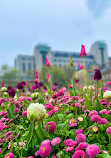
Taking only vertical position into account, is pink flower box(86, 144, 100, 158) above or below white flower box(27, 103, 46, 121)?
below

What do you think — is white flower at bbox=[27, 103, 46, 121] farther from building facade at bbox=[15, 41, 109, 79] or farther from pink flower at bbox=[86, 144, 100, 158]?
building facade at bbox=[15, 41, 109, 79]

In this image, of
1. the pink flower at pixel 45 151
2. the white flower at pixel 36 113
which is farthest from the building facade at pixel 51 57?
the pink flower at pixel 45 151

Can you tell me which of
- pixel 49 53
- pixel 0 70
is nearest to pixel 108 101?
pixel 0 70

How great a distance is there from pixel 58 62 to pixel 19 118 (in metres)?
74.2

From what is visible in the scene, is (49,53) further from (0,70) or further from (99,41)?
(0,70)

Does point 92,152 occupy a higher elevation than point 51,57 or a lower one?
lower

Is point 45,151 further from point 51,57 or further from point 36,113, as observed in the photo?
point 51,57

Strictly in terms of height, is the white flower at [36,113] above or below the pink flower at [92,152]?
above

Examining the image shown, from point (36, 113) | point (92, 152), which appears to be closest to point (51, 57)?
point (36, 113)

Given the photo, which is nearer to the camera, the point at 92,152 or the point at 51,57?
the point at 92,152

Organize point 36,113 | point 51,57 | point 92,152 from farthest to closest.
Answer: point 51,57 → point 36,113 → point 92,152

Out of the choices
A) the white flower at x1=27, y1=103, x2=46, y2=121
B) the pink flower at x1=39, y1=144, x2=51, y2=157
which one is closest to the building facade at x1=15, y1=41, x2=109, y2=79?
the white flower at x1=27, y1=103, x2=46, y2=121

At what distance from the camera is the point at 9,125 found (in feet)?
5.01

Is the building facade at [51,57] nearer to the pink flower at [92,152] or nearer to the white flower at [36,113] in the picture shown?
the white flower at [36,113]
